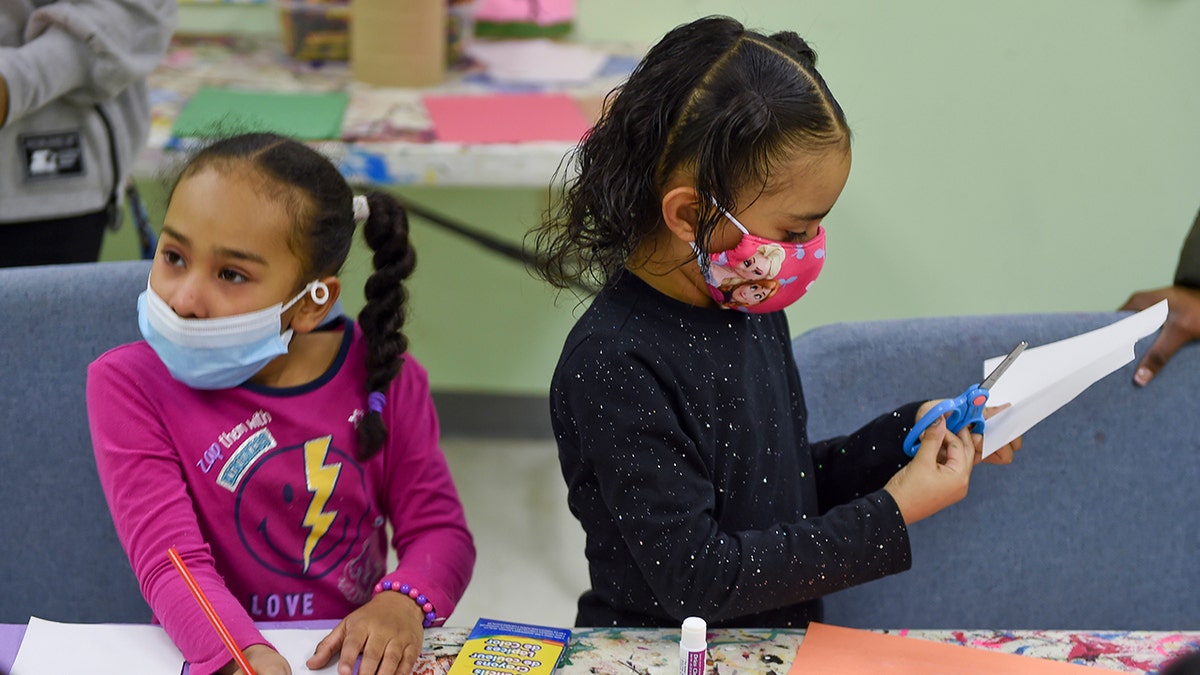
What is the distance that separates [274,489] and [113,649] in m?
0.22

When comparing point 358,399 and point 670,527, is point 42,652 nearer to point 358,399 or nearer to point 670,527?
point 358,399

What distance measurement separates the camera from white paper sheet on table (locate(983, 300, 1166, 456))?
105 cm

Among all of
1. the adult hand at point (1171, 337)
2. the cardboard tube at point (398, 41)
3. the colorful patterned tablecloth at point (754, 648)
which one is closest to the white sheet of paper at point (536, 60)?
the cardboard tube at point (398, 41)

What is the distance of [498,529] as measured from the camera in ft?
8.21

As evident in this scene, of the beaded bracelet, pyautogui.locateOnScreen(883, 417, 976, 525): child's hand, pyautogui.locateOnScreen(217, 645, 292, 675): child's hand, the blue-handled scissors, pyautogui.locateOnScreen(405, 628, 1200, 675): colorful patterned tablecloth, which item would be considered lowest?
the beaded bracelet

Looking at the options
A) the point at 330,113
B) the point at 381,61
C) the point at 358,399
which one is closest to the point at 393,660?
the point at 358,399

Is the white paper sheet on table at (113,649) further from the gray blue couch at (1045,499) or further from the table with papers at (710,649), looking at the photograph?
the gray blue couch at (1045,499)

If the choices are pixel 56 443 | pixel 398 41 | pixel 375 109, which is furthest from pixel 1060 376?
pixel 398 41

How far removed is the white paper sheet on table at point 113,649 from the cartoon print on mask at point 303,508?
0.16 m

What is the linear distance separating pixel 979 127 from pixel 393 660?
Result: 2.06 meters

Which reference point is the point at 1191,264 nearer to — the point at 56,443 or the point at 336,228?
the point at 336,228

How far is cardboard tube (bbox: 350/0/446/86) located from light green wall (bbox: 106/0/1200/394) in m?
0.33

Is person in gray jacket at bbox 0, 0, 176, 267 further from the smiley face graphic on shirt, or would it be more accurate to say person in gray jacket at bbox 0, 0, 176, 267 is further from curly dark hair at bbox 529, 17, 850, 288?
curly dark hair at bbox 529, 17, 850, 288

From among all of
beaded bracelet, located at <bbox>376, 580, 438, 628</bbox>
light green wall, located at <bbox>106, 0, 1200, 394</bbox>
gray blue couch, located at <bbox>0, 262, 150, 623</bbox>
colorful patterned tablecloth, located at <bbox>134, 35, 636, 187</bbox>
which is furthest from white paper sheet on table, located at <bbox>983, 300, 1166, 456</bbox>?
light green wall, located at <bbox>106, 0, 1200, 394</bbox>
